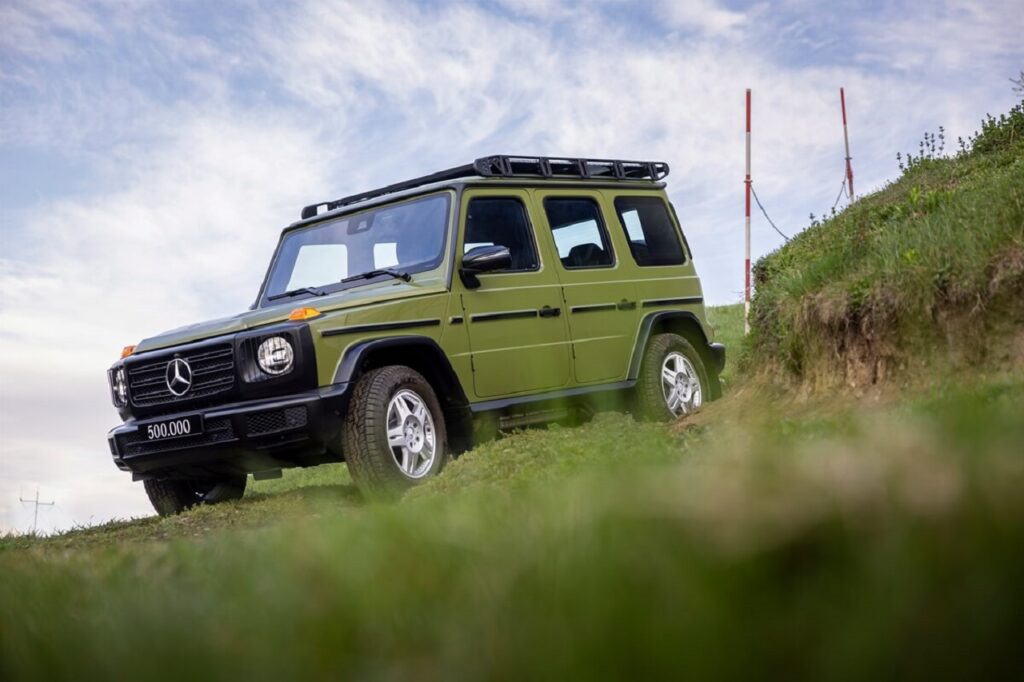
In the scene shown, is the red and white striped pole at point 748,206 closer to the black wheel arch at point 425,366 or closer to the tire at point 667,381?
the tire at point 667,381

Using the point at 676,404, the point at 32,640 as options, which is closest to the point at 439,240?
the point at 676,404

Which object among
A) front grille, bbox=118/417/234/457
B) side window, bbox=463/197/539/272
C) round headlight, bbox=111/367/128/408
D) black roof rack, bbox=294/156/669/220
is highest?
black roof rack, bbox=294/156/669/220

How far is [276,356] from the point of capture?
7.12 meters

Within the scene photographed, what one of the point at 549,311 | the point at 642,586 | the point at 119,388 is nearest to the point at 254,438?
the point at 119,388

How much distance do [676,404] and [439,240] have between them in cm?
285

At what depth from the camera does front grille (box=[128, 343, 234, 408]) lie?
7.33 m

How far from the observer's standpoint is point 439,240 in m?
8.06

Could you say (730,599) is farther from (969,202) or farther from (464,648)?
(969,202)

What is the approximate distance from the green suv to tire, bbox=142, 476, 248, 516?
14 mm

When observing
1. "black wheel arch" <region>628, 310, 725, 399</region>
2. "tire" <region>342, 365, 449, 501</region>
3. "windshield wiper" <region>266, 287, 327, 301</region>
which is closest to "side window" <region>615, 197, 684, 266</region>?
"black wheel arch" <region>628, 310, 725, 399</region>

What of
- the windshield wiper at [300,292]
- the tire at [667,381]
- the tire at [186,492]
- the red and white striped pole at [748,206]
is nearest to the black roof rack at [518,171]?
the windshield wiper at [300,292]

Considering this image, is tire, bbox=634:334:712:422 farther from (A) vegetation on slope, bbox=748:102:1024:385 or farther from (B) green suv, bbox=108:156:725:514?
(A) vegetation on slope, bbox=748:102:1024:385

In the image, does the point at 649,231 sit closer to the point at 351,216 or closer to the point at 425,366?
the point at 351,216

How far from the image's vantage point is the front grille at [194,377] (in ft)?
24.1
